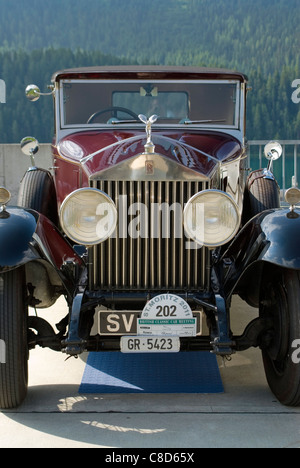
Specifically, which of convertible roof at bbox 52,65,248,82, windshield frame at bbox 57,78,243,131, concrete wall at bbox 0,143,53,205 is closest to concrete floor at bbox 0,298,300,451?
windshield frame at bbox 57,78,243,131

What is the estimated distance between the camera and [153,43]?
1622 centimetres

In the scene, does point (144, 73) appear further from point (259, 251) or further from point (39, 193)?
point (259, 251)

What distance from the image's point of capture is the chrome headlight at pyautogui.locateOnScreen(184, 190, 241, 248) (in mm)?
3021

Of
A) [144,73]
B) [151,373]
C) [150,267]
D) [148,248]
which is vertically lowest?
[151,373]

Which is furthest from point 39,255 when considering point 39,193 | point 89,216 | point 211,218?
point 39,193

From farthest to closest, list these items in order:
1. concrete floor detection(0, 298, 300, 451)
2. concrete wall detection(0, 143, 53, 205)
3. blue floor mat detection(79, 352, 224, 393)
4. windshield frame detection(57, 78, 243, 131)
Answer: concrete wall detection(0, 143, 53, 205), windshield frame detection(57, 78, 243, 131), blue floor mat detection(79, 352, 224, 393), concrete floor detection(0, 298, 300, 451)

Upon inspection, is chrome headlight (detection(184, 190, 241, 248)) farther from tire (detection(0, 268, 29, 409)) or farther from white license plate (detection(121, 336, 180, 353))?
tire (detection(0, 268, 29, 409))

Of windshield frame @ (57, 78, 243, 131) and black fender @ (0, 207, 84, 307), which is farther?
windshield frame @ (57, 78, 243, 131)

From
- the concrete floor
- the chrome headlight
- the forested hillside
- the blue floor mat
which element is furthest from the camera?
the forested hillside

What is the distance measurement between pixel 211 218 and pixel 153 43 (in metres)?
14.1

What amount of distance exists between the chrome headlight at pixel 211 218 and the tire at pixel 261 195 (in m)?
1.54

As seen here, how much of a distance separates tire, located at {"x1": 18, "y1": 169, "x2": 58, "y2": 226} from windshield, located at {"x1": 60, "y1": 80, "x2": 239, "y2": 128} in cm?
45

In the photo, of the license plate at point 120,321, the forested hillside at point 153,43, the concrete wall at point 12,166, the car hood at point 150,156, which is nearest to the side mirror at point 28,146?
the car hood at point 150,156
